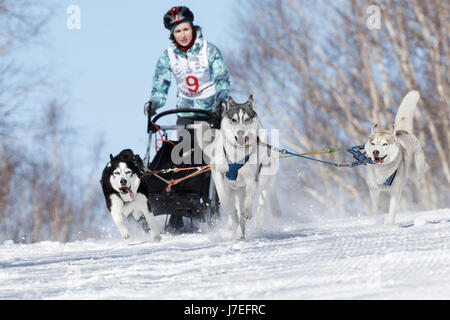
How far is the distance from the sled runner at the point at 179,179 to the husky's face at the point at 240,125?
905 mm

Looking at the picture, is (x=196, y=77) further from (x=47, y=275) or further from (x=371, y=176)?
(x=47, y=275)


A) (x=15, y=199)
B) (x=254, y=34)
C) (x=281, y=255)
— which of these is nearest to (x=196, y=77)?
(x=281, y=255)

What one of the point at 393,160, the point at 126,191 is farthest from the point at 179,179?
the point at 393,160

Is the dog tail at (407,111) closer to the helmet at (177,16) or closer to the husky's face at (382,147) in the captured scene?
the husky's face at (382,147)

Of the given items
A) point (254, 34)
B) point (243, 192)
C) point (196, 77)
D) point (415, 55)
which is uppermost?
point (254, 34)

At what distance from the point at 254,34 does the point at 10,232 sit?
9.12 meters

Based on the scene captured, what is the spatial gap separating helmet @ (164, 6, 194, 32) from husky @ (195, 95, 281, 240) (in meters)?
1.39

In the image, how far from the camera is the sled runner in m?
5.52

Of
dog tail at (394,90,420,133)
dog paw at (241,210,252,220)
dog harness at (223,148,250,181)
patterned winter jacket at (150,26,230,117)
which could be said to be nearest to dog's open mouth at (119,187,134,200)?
dog harness at (223,148,250,181)

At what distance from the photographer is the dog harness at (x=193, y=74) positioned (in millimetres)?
5957

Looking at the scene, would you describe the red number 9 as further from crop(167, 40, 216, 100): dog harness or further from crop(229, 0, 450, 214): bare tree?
crop(229, 0, 450, 214): bare tree

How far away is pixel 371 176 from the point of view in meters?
5.28

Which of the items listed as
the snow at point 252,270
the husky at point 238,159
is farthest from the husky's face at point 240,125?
the snow at point 252,270

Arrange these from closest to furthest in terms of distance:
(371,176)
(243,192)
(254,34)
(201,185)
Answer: (243,192)
(371,176)
(201,185)
(254,34)
